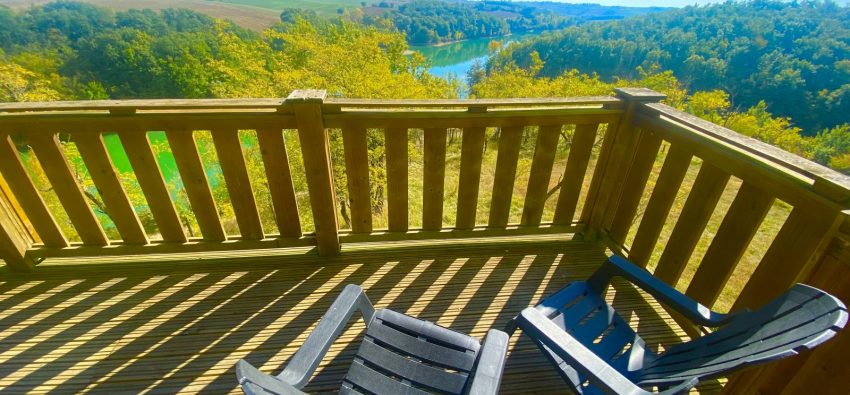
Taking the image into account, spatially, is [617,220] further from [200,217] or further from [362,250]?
[200,217]

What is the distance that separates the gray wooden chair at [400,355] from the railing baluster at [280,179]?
1089 mm

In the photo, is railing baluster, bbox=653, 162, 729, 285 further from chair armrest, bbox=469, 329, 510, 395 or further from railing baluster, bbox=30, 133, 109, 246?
railing baluster, bbox=30, 133, 109, 246

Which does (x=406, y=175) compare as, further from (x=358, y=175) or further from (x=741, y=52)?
(x=741, y=52)

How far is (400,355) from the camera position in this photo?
1.44 meters

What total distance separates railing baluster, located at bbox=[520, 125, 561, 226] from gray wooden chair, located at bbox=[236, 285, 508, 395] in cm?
136

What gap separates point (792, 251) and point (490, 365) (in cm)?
131

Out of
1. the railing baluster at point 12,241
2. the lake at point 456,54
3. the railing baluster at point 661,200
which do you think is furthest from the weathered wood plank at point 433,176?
the lake at point 456,54

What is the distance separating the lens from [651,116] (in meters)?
2.09

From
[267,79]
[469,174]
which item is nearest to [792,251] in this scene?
[469,174]

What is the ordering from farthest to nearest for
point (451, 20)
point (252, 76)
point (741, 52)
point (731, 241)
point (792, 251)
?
1. point (451, 20)
2. point (741, 52)
3. point (252, 76)
4. point (731, 241)
5. point (792, 251)

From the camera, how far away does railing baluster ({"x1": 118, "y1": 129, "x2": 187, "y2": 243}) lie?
2.01 metres

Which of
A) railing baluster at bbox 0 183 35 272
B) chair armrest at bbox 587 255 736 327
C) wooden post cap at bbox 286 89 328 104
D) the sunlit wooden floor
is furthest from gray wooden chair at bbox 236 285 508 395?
railing baluster at bbox 0 183 35 272

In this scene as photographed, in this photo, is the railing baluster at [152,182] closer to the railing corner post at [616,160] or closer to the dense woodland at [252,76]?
the railing corner post at [616,160]

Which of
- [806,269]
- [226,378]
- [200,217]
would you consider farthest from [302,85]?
[806,269]
